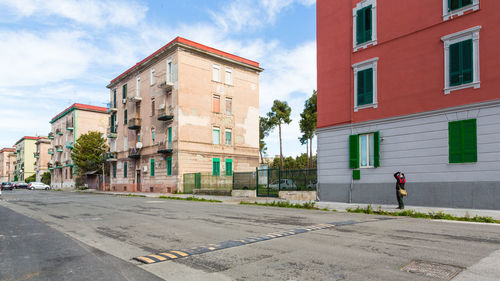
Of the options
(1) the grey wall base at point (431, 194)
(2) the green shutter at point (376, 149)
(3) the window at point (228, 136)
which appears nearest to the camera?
(1) the grey wall base at point (431, 194)

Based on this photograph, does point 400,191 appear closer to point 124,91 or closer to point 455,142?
point 455,142

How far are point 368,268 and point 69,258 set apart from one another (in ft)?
16.4

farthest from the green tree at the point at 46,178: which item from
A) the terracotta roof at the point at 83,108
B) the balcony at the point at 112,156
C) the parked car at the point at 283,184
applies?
the parked car at the point at 283,184

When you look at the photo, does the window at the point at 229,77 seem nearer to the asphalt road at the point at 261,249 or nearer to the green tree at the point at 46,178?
the asphalt road at the point at 261,249

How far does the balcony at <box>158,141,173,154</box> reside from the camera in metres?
35.2

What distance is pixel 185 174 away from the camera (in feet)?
112

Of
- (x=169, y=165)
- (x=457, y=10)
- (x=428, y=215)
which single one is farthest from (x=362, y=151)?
(x=169, y=165)

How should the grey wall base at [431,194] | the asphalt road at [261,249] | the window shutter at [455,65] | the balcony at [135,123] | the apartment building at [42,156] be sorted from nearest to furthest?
→ the asphalt road at [261,249]
the grey wall base at [431,194]
the window shutter at [455,65]
the balcony at [135,123]
the apartment building at [42,156]

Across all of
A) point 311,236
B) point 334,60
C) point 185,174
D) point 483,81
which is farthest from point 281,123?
point 311,236

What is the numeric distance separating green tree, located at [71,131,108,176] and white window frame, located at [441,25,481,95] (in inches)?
1921

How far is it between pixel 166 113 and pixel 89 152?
25182 mm

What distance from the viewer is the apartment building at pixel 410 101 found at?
14531mm

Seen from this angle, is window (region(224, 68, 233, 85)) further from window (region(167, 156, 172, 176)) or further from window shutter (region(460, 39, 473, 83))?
window shutter (region(460, 39, 473, 83))

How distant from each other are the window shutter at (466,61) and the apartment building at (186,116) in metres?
25.4
